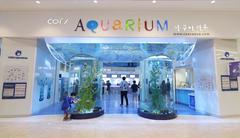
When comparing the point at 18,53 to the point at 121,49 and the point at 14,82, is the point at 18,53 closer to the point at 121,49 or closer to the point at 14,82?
the point at 14,82

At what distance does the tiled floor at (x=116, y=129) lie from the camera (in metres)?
3.80

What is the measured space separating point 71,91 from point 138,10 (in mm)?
4356

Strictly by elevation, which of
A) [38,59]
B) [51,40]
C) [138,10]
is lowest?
[38,59]

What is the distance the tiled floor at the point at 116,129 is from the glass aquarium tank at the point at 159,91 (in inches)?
19.8

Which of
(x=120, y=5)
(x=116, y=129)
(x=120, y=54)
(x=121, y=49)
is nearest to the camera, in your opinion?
(x=116, y=129)

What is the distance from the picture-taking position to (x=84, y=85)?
5.97 meters

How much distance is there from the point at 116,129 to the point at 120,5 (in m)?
4.21

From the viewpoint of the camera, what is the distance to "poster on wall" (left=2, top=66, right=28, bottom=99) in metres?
5.71

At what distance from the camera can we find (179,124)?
15.8 ft

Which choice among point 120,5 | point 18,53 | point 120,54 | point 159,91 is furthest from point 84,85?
point 120,5

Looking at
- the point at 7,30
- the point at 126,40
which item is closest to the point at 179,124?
the point at 126,40

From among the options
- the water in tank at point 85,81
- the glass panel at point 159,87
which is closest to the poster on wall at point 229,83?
the glass panel at point 159,87

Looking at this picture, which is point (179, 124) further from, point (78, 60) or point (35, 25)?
point (35, 25)

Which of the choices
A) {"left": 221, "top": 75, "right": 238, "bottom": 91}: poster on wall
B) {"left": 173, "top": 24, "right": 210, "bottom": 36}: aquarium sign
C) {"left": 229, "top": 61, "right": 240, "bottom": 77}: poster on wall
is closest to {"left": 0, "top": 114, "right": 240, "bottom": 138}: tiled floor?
{"left": 221, "top": 75, "right": 238, "bottom": 91}: poster on wall
